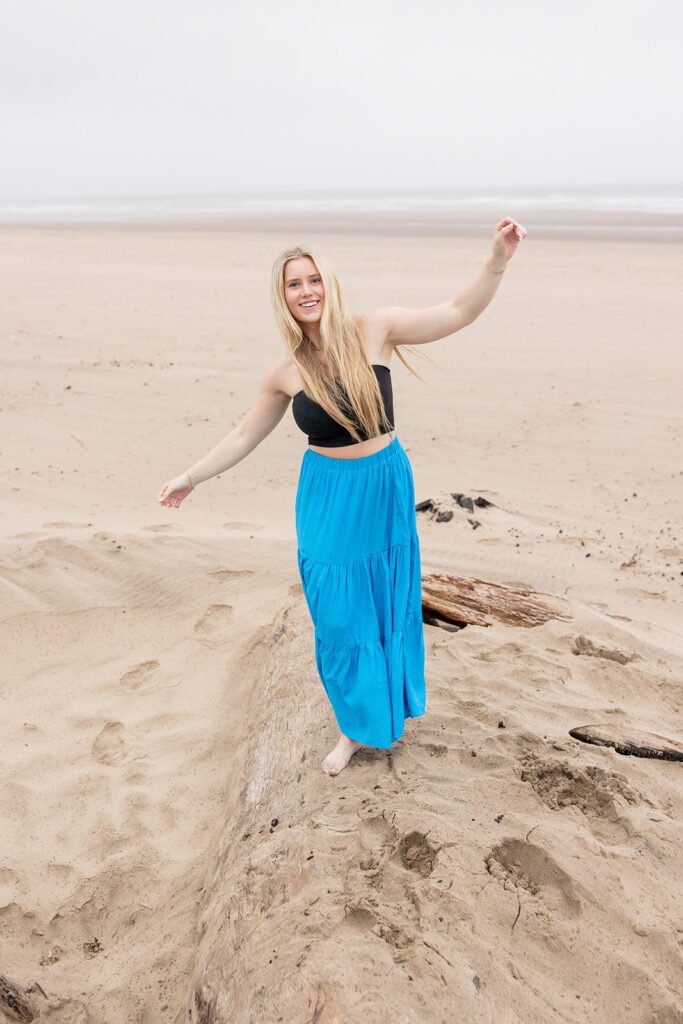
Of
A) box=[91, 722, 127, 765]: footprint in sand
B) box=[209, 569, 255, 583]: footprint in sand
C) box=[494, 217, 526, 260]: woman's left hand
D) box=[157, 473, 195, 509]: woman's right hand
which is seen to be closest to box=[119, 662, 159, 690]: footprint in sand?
box=[91, 722, 127, 765]: footprint in sand

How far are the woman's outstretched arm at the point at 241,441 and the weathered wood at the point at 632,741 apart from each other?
1.79 m

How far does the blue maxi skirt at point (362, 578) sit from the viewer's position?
2.86 meters

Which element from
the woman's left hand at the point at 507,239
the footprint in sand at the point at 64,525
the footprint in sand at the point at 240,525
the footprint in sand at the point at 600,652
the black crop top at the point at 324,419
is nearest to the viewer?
the woman's left hand at the point at 507,239

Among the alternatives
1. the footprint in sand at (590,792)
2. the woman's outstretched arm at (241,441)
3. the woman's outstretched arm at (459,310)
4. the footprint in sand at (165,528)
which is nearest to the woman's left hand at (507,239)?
the woman's outstretched arm at (459,310)

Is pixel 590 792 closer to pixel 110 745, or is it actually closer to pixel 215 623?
pixel 110 745

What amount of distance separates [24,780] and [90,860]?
1.98 feet

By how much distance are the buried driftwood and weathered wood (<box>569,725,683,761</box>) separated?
3.13 ft

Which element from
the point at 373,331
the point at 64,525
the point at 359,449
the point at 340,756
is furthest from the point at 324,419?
the point at 64,525

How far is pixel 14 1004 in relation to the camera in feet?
7.88

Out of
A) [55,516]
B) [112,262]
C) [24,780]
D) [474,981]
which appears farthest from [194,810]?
[112,262]

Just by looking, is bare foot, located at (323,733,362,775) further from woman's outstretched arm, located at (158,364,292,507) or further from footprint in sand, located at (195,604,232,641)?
footprint in sand, located at (195,604,232,641)

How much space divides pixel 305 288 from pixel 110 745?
2.38 meters

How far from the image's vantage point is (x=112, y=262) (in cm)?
1870

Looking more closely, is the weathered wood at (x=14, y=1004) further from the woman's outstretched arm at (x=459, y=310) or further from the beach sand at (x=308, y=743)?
the woman's outstretched arm at (x=459, y=310)
